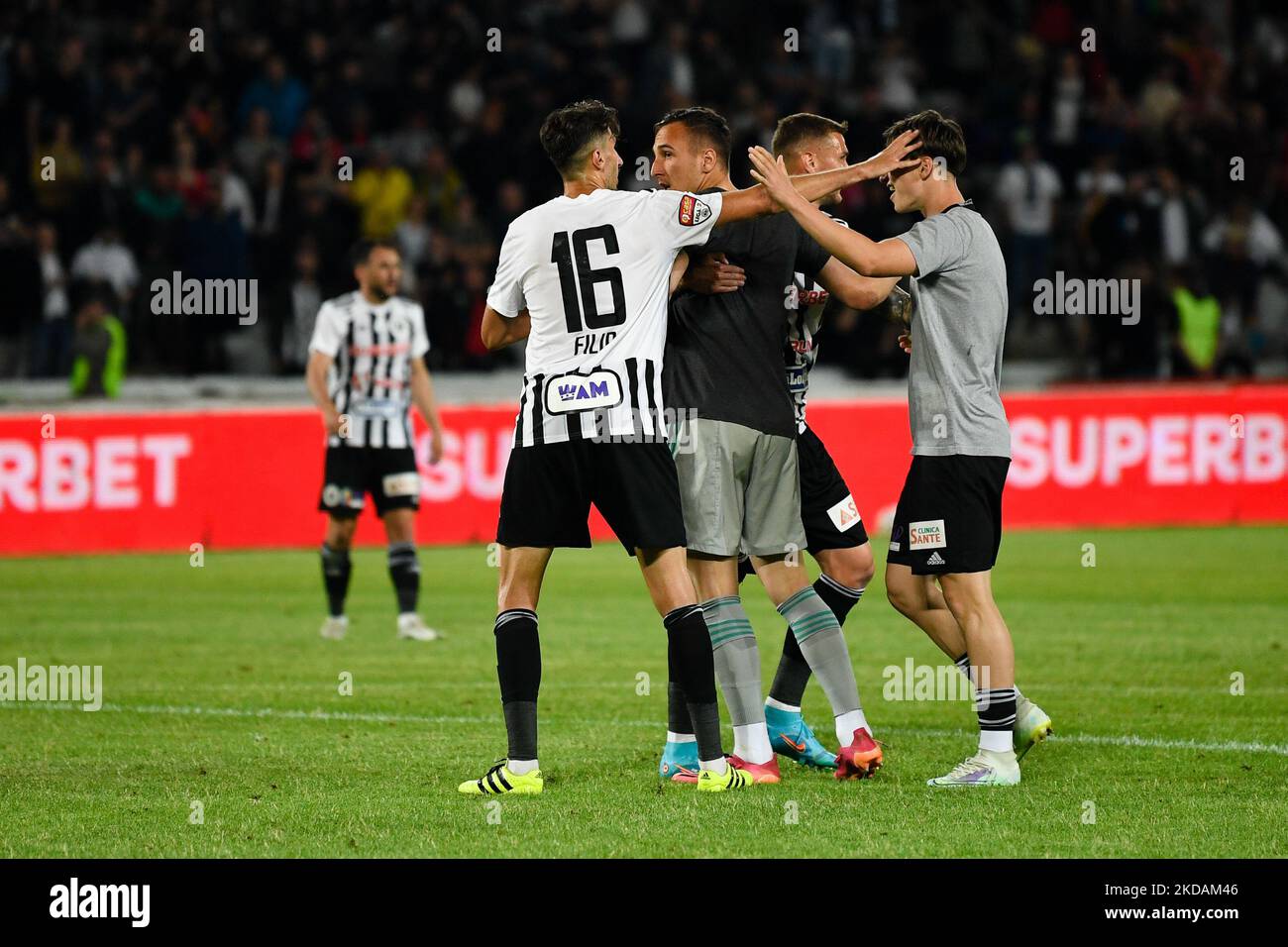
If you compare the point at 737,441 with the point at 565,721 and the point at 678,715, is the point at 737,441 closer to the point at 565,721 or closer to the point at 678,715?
the point at 678,715

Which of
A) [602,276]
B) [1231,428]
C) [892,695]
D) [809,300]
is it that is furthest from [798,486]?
[1231,428]

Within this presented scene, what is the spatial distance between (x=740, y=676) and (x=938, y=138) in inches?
81.9

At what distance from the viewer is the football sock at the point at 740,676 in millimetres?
6762

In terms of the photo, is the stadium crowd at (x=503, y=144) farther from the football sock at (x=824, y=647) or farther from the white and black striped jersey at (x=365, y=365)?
the football sock at (x=824, y=647)

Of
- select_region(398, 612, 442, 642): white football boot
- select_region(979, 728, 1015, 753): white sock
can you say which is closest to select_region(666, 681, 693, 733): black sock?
select_region(979, 728, 1015, 753): white sock

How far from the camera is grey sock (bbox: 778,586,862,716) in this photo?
271 inches

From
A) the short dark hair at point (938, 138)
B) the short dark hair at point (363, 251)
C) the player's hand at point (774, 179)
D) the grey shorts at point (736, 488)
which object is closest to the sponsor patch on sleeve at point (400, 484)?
the short dark hair at point (363, 251)

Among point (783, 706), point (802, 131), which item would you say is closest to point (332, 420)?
point (783, 706)

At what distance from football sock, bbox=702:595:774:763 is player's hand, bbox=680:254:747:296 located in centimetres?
116

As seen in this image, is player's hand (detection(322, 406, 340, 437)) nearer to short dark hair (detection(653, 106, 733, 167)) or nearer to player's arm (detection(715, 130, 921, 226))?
short dark hair (detection(653, 106, 733, 167))

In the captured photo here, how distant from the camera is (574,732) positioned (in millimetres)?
7906

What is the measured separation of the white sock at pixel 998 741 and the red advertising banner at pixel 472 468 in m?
9.99

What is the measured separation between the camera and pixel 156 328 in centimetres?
1898

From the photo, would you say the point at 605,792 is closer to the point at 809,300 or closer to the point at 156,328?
the point at 809,300
